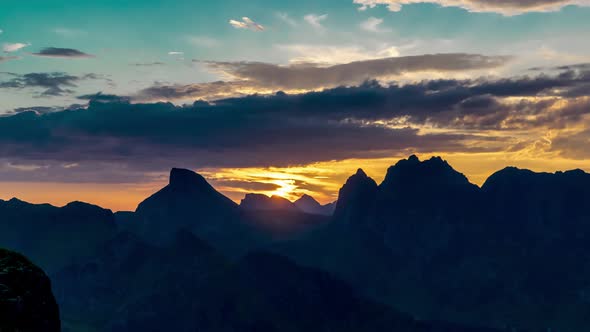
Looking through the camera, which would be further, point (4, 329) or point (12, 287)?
point (12, 287)

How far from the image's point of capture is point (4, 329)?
248 ft

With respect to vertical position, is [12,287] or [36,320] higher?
[12,287]

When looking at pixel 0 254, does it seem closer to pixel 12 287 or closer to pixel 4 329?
pixel 12 287

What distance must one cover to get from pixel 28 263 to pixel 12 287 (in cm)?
778

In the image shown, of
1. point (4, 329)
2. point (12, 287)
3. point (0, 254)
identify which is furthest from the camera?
point (0, 254)

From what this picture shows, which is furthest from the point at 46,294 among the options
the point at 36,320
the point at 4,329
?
the point at 4,329

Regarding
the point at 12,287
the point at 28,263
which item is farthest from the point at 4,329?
the point at 28,263

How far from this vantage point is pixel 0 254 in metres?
88.2

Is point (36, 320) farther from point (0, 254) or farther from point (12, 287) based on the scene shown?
point (0, 254)

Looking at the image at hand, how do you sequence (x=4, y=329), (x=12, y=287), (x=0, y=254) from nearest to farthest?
(x=4, y=329)
(x=12, y=287)
(x=0, y=254)

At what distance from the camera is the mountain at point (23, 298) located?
260ft

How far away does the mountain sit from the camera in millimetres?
79375

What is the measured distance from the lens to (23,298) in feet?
271

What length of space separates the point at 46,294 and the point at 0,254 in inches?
368
